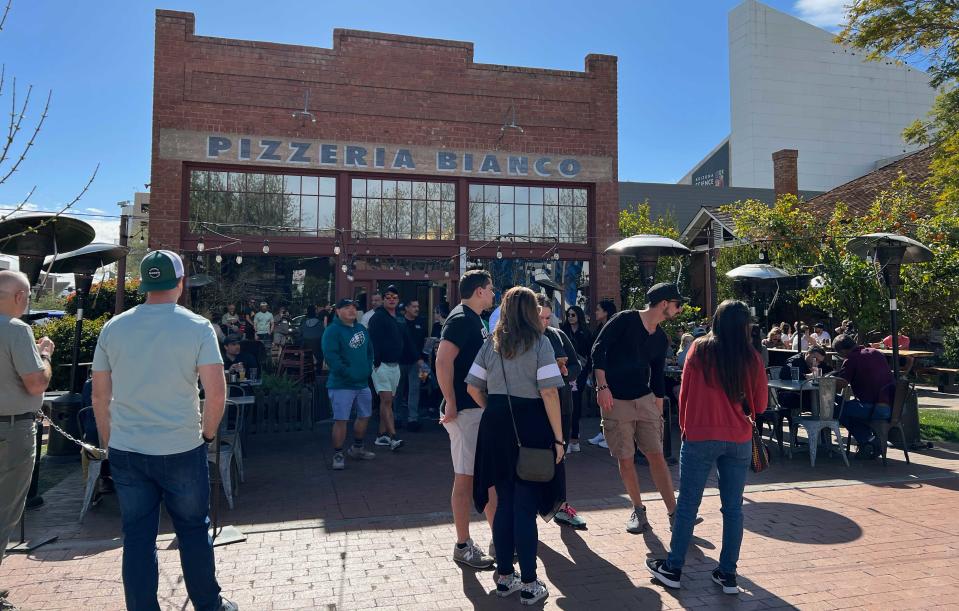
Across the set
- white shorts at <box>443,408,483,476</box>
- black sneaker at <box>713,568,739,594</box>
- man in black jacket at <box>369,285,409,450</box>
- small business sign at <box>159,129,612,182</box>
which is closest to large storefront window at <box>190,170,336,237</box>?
small business sign at <box>159,129,612,182</box>

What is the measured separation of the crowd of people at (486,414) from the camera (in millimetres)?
3146

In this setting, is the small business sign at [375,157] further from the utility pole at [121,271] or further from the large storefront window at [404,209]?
the utility pole at [121,271]

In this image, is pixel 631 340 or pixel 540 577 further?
pixel 631 340

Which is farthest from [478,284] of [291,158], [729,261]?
[729,261]

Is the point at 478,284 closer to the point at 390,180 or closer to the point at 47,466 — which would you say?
the point at 47,466

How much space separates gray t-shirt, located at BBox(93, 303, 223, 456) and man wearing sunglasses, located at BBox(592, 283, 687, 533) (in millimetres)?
2949

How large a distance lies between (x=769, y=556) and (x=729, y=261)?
761 inches

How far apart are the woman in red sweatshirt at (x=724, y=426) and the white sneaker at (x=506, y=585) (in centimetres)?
91

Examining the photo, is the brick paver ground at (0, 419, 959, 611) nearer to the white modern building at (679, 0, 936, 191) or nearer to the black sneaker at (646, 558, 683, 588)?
the black sneaker at (646, 558, 683, 588)

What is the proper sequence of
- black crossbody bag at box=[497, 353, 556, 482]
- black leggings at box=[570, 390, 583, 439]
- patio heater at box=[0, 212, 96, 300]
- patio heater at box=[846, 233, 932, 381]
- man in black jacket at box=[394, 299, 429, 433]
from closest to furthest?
black crossbody bag at box=[497, 353, 556, 482], patio heater at box=[0, 212, 96, 300], black leggings at box=[570, 390, 583, 439], patio heater at box=[846, 233, 932, 381], man in black jacket at box=[394, 299, 429, 433]

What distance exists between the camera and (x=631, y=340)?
516cm

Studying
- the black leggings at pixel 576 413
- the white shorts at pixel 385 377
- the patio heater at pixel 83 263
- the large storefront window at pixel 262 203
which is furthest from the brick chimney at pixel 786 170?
the patio heater at pixel 83 263

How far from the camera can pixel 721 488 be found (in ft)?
13.0

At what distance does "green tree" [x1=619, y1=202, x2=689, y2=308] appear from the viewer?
21203mm
